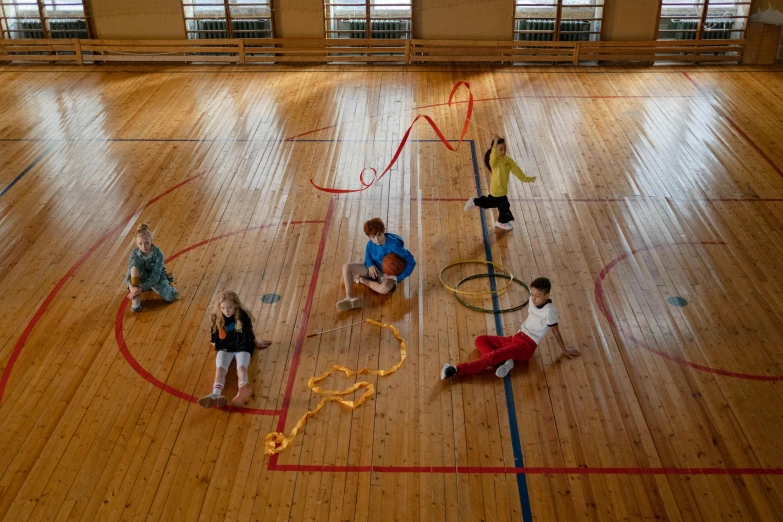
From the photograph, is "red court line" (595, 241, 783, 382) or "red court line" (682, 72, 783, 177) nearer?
"red court line" (595, 241, 783, 382)

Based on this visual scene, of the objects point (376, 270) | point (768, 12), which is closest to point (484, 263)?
point (376, 270)

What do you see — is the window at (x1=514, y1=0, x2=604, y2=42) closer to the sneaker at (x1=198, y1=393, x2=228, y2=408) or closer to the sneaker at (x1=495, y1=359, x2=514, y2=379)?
the sneaker at (x1=495, y1=359, x2=514, y2=379)

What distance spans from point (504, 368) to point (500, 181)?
2.70 metres

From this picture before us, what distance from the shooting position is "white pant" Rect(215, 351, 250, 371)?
5.85m

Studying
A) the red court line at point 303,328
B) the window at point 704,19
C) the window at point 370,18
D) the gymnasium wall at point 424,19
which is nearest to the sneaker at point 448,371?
the red court line at point 303,328

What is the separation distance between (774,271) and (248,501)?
5.38 metres

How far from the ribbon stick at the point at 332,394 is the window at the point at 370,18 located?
9.60 m

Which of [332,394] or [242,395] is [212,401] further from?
[332,394]

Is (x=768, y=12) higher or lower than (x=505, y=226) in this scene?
higher

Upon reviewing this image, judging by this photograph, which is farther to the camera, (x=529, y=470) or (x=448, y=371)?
(x=448, y=371)

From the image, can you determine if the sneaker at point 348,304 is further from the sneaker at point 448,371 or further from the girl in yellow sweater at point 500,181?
the girl in yellow sweater at point 500,181

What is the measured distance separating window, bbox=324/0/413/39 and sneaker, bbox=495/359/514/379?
996 centimetres

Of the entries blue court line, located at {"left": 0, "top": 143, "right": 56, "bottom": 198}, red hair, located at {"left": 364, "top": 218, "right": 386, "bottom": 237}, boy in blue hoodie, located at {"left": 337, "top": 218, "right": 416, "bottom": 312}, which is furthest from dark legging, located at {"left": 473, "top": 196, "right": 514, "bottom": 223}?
blue court line, located at {"left": 0, "top": 143, "right": 56, "bottom": 198}

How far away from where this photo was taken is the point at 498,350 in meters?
5.92
